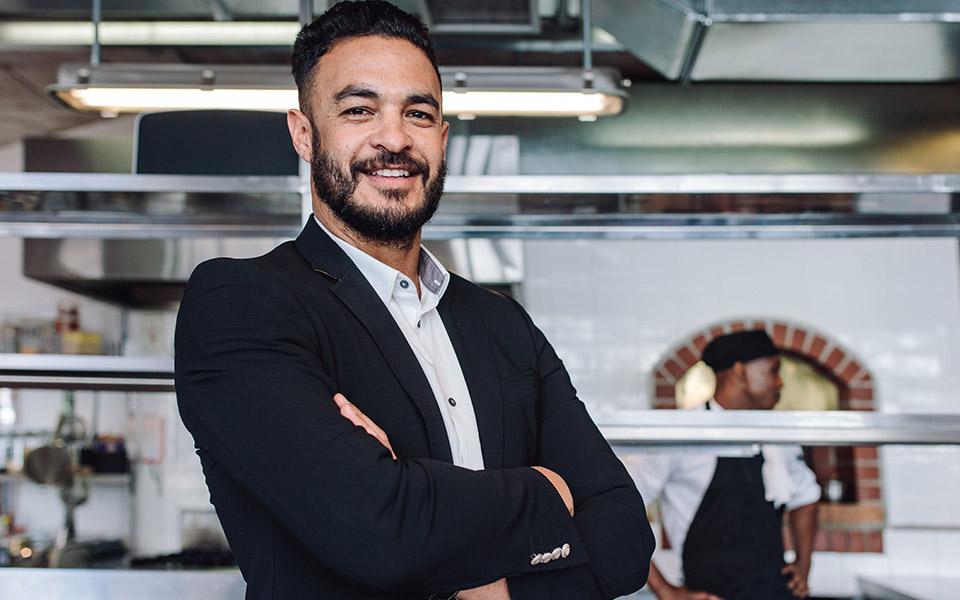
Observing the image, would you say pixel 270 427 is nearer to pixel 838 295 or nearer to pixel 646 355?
pixel 646 355

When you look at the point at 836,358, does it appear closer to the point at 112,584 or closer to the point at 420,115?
the point at 112,584

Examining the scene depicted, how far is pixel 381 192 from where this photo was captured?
1102 millimetres

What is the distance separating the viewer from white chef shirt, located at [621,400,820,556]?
7.45ft

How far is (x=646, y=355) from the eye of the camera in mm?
5762

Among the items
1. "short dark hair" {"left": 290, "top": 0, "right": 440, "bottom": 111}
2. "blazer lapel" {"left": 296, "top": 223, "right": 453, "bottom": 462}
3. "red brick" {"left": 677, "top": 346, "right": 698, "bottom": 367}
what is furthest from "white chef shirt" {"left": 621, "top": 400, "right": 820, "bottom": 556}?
"red brick" {"left": 677, "top": 346, "right": 698, "bottom": 367}

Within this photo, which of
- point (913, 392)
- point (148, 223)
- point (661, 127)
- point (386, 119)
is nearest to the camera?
point (386, 119)

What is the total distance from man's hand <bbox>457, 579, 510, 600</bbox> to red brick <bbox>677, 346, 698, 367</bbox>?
491cm

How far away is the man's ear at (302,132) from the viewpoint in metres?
1.16

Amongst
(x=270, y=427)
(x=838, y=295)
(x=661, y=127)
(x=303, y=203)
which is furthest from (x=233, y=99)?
(x=838, y=295)

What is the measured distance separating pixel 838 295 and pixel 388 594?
17.7 feet

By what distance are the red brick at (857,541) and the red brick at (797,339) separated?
1.16m

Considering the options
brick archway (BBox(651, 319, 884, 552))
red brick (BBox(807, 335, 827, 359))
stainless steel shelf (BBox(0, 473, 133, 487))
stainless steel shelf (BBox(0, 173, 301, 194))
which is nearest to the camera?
stainless steel shelf (BBox(0, 173, 301, 194))

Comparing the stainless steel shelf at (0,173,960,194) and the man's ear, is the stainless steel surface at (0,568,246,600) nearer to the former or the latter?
the stainless steel shelf at (0,173,960,194)

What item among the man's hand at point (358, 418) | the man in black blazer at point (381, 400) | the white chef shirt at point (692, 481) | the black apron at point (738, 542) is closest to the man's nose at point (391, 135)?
the man in black blazer at point (381, 400)
